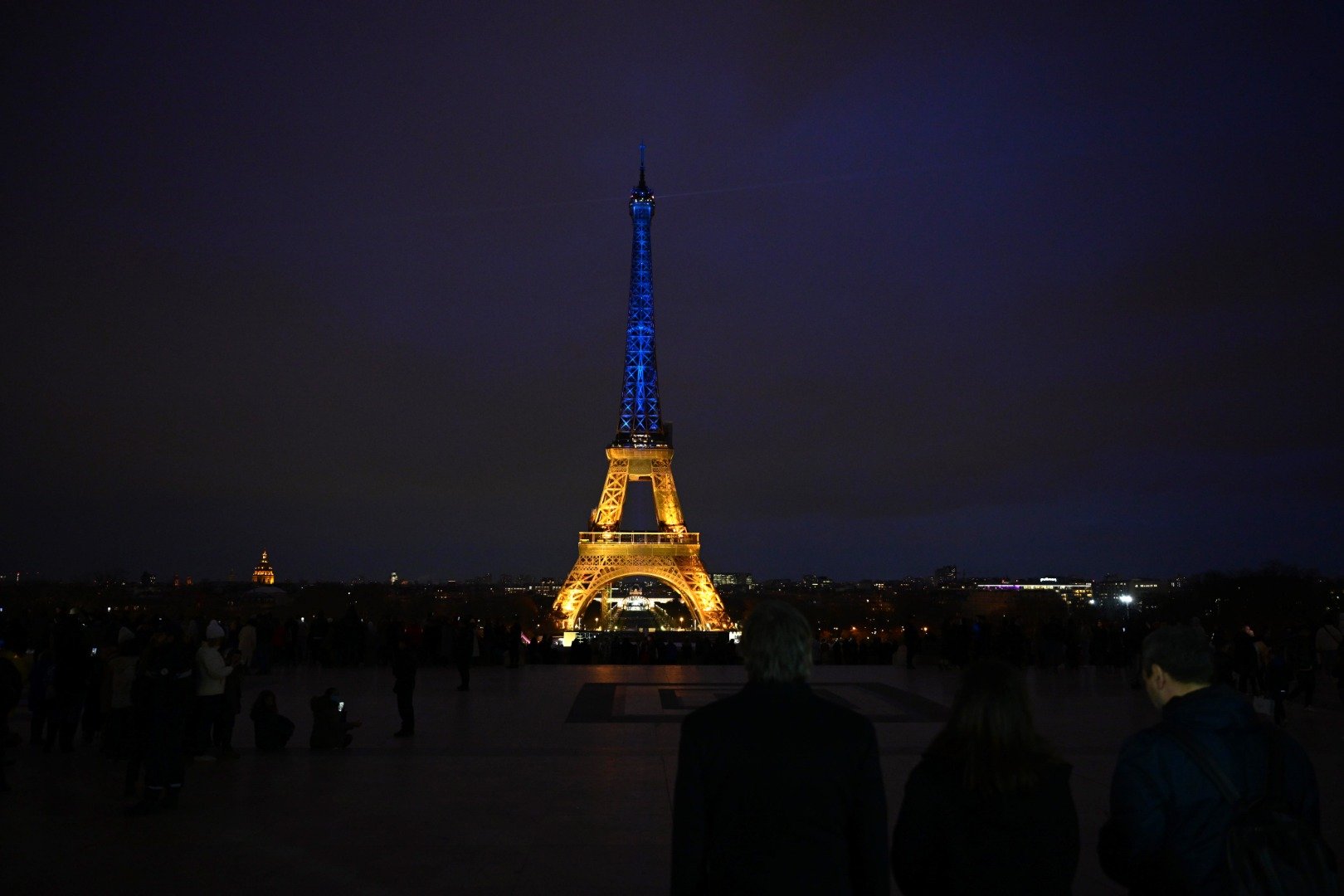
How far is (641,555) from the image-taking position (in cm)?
5797

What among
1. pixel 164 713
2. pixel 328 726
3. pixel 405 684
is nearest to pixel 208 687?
pixel 328 726

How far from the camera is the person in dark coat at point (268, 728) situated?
40.9ft

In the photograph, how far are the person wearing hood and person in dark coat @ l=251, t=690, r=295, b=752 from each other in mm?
651

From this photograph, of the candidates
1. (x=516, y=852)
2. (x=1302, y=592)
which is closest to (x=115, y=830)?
(x=516, y=852)

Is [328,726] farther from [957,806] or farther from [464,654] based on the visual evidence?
[957,806]

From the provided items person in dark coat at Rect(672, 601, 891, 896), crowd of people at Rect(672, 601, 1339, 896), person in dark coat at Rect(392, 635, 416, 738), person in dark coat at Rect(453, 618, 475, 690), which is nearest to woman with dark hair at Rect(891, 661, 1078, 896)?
crowd of people at Rect(672, 601, 1339, 896)

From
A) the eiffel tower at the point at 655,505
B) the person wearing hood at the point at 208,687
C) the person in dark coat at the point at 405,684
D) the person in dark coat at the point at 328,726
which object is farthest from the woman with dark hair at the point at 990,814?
the eiffel tower at the point at 655,505

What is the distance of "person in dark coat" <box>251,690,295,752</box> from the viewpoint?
12453 mm

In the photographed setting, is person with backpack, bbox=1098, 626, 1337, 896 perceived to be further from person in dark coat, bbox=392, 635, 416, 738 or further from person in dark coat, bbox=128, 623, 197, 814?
person in dark coat, bbox=392, 635, 416, 738

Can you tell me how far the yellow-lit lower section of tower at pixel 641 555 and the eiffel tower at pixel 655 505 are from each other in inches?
1.7

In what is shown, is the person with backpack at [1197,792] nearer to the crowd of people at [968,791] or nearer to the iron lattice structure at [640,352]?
the crowd of people at [968,791]

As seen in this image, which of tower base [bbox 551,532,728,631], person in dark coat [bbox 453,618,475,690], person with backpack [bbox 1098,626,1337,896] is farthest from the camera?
tower base [bbox 551,532,728,631]

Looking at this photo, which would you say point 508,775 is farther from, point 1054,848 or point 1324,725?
point 1324,725

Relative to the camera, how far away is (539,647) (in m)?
28.6
